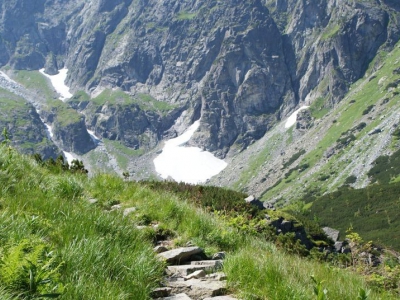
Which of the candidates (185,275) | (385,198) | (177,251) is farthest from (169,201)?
(385,198)

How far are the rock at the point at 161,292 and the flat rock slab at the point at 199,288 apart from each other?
0.12 meters

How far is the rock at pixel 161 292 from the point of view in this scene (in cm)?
450

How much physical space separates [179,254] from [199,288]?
132 cm

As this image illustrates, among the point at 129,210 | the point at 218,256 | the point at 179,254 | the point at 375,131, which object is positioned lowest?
the point at 218,256

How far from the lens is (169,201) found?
895cm

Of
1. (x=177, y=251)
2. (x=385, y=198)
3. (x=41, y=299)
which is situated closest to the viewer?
(x=41, y=299)

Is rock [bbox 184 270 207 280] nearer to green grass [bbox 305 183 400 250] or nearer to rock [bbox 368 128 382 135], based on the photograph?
green grass [bbox 305 183 400 250]

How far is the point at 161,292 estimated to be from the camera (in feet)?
15.0

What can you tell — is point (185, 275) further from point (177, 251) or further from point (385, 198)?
point (385, 198)

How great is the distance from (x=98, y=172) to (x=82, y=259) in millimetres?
6936

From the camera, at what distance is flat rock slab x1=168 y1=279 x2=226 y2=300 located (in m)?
4.77

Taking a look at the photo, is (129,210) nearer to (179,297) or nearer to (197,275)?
(197,275)

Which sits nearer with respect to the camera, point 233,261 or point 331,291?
point 331,291

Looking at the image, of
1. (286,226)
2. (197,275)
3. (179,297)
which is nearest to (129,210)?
(197,275)
